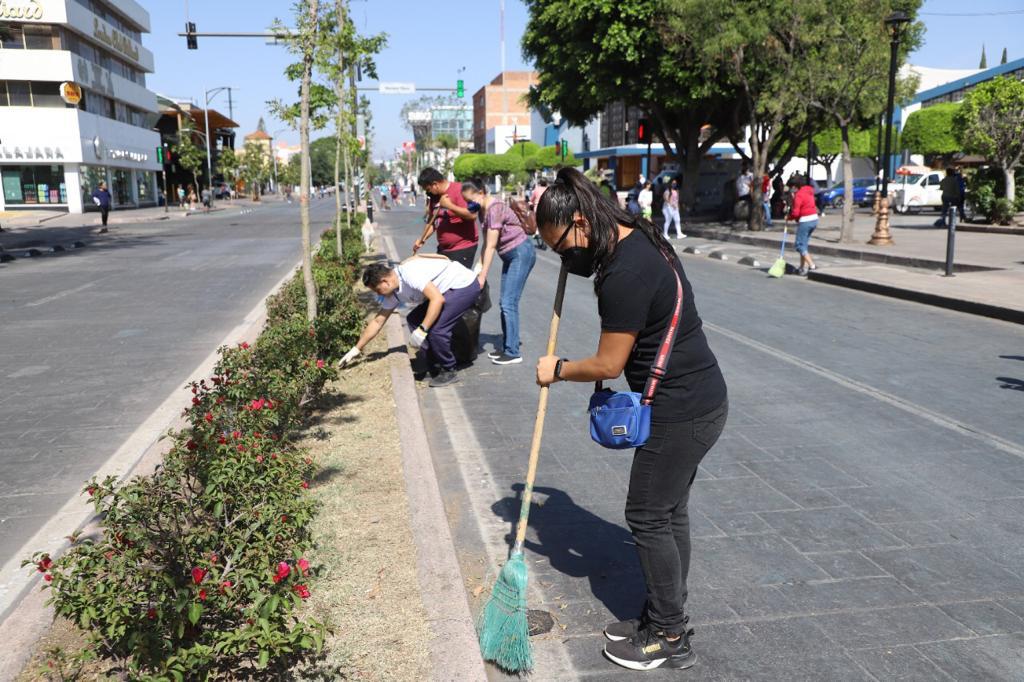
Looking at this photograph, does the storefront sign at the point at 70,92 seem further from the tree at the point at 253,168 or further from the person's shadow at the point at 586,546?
the person's shadow at the point at 586,546

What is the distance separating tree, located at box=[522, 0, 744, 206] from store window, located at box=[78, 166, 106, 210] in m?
28.3

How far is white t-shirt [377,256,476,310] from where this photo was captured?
6.85 meters

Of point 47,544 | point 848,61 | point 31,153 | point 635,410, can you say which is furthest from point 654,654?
point 31,153

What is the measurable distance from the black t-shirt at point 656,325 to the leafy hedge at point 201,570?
1.30 m

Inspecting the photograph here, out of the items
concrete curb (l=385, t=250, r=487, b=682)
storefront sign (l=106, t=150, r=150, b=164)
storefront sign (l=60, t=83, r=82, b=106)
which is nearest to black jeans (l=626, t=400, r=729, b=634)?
concrete curb (l=385, t=250, r=487, b=682)

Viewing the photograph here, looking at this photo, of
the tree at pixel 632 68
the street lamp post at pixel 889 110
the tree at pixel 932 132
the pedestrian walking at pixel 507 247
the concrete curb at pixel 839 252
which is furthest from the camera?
the tree at pixel 932 132

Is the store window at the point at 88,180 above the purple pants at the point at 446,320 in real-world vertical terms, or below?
above

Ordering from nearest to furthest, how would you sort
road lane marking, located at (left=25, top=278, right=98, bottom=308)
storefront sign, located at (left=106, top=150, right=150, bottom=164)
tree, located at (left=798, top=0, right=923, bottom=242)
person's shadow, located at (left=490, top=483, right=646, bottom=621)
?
1. person's shadow, located at (left=490, top=483, right=646, bottom=621)
2. road lane marking, located at (left=25, top=278, right=98, bottom=308)
3. tree, located at (left=798, top=0, right=923, bottom=242)
4. storefront sign, located at (left=106, top=150, right=150, bottom=164)

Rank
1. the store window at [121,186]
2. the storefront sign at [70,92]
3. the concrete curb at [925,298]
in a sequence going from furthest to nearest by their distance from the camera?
the store window at [121,186], the storefront sign at [70,92], the concrete curb at [925,298]

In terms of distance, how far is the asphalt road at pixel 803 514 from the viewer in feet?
10.9

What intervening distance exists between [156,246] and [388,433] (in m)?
20.8

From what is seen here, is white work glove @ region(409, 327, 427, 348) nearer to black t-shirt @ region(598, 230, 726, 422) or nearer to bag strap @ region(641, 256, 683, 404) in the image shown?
black t-shirt @ region(598, 230, 726, 422)

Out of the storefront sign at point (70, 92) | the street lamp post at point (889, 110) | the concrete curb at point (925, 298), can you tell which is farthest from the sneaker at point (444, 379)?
the storefront sign at point (70, 92)

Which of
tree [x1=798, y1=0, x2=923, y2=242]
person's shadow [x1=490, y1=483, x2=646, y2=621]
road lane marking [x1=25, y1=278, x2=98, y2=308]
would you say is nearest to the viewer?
person's shadow [x1=490, y1=483, x2=646, y2=621]
